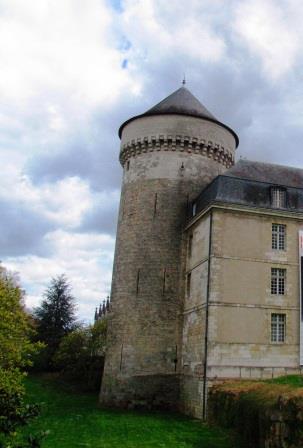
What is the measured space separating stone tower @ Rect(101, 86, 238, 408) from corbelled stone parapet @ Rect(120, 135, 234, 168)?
0.17 feet

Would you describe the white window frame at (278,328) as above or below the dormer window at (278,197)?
below

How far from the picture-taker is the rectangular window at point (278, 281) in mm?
20750

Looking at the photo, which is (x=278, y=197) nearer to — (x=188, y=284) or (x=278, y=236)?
(x=278, y=236)

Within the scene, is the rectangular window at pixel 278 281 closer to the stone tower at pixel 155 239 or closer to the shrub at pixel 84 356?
the stone tower at pixel 155 239

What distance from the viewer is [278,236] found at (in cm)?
2144

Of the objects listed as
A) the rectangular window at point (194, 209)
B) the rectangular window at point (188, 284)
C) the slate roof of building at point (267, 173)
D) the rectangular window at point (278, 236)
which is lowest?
the rectangular window at point (188, 284)

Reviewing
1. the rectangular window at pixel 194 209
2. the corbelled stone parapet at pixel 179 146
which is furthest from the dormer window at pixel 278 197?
the corbelled stone parapet at pixel 179 146

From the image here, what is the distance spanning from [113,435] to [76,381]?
17745 mm

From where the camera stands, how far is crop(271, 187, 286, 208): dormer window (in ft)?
71.3

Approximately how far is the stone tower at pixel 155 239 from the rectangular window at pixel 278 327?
4.70 m

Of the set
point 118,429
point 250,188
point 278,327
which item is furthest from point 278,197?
point 118,429

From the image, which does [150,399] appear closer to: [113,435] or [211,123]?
[113,435]

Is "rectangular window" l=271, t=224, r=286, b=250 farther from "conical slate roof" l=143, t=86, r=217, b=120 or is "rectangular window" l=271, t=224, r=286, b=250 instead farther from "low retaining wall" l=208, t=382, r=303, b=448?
"conical slate roof" l=143, t=86, r=217, b=120

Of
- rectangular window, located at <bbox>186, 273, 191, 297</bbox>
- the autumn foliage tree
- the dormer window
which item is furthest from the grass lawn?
the dormer window
